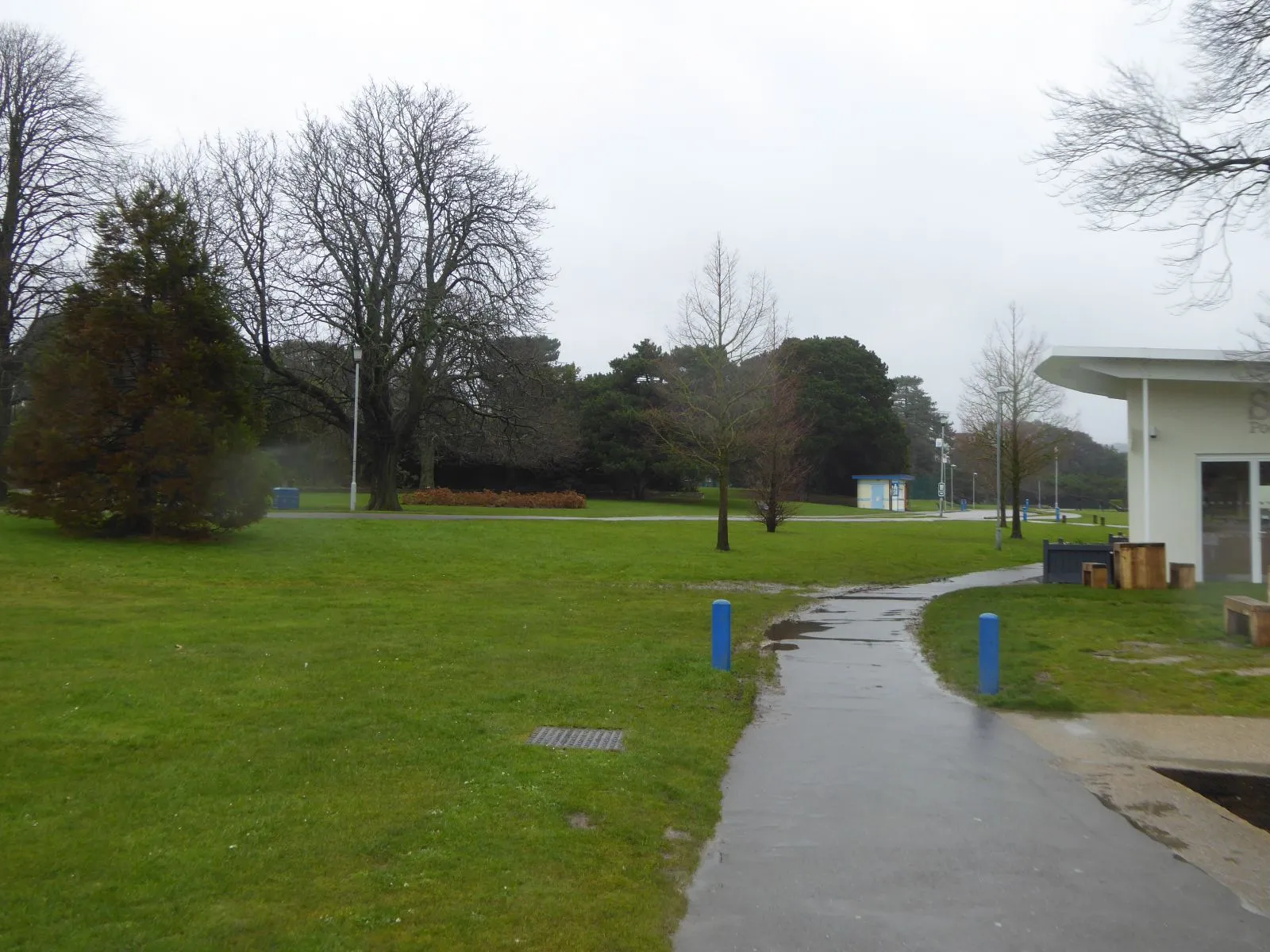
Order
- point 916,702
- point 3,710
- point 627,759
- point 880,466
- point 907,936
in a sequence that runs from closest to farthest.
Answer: point 907,936, point 627,759, point 3,710, point 916,702, point 880,466

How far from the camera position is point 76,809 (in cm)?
527

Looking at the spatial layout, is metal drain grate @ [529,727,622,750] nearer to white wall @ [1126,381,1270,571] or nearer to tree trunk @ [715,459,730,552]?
white wall @ [1126,381,1270,571]

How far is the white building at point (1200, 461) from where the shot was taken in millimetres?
18469

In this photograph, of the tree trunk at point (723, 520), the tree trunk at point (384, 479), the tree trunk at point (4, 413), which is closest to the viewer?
the tree trunk at point (723, 520)

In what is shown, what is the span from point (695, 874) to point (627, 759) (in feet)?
6.14

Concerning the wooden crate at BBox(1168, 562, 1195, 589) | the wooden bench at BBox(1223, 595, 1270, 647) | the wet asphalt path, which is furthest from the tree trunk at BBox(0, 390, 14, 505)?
the wooden bench at BBox(1223, 595, 1270, 647)

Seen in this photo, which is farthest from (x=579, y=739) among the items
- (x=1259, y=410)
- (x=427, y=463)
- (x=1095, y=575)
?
(x=427, y=463)

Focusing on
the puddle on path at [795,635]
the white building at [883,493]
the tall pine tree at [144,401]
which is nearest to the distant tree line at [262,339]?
the tall pine tree at [144,401]

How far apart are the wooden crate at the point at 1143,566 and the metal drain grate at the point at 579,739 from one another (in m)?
14.3

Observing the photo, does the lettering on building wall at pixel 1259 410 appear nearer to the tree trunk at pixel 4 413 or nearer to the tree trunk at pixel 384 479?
the tree trunk at pixel 384 479

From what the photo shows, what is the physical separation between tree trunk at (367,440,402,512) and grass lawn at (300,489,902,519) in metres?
1.24

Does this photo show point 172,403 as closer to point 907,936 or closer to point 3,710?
point 3,710

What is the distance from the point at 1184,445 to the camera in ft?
62.7

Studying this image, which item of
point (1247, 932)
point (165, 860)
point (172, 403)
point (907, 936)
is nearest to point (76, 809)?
point (165, 860)
